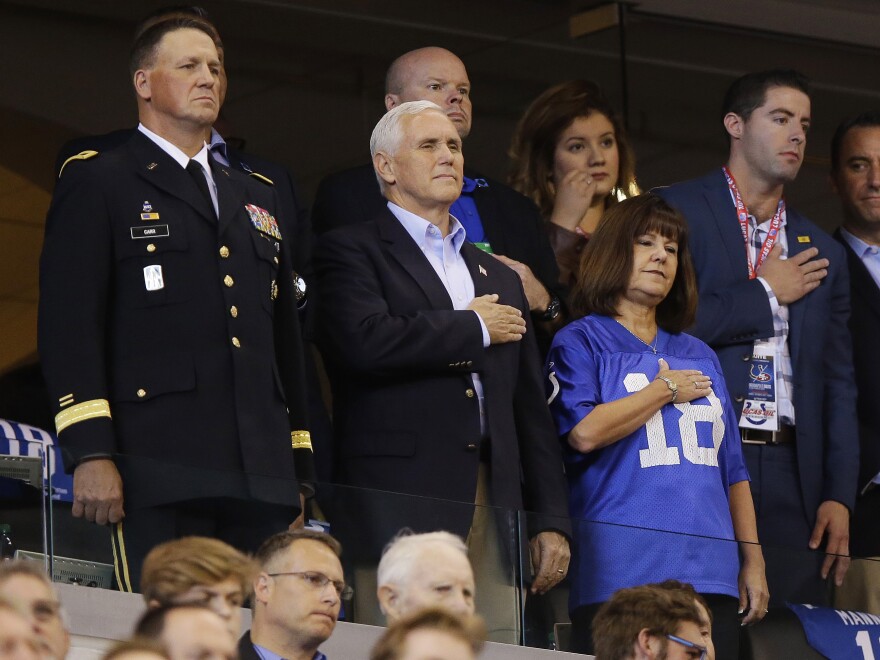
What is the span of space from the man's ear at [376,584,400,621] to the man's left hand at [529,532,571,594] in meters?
0.55

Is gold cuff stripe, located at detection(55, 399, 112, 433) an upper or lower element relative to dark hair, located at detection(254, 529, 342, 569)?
upper

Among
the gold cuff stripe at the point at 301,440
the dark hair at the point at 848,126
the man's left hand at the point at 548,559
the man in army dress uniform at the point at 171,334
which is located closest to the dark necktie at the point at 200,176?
the man in army dress uniform at the point at 171,334

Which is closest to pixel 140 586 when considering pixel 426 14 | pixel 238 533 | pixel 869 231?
pixel 238 533

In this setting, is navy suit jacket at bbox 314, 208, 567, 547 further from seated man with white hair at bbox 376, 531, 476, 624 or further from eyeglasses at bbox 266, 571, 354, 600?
eyeglasses at bbox 266, 571, 354, 600

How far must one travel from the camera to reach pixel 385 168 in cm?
504

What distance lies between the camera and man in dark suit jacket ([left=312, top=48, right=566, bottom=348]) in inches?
211

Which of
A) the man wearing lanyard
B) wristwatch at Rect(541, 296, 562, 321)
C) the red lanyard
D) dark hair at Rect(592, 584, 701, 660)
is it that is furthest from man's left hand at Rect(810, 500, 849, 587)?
dark hair at Rect(592, 584, 701, 660)

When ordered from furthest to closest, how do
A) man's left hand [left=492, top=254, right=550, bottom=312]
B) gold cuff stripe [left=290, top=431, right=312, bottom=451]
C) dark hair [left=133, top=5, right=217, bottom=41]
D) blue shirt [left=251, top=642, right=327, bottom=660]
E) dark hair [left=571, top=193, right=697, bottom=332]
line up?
man's left hand [left=492, top=254, right=550, bottom=312] → dark hair [left=571, top=193, right=697, bottom=332] → dark hair [left=133, top=5, right=217, bottom=41] → gold cuff stripe [left=290, top=431, right=312, bottom=451] → blue shirt [left=251, top=642, right=327, bottom=660]

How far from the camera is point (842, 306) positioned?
576 centimetres

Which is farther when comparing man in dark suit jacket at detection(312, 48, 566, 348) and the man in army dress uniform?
man in dark suit jacket at detection(312, 48, 566, 348)

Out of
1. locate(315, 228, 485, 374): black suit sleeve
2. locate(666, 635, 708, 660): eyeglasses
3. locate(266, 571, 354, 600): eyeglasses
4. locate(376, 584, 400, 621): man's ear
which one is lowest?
locate(666, 635, 708, 660): eyeglasses

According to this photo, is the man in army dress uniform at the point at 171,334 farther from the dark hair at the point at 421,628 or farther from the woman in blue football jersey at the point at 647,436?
the woman in blue football jersey at the point at 647,436

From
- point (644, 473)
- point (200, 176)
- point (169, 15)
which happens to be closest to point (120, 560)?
point (200, 176)

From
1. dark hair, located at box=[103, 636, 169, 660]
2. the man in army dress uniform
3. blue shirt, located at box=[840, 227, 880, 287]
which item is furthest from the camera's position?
blue shirt, located at box=[840, 227, 880, 287]
